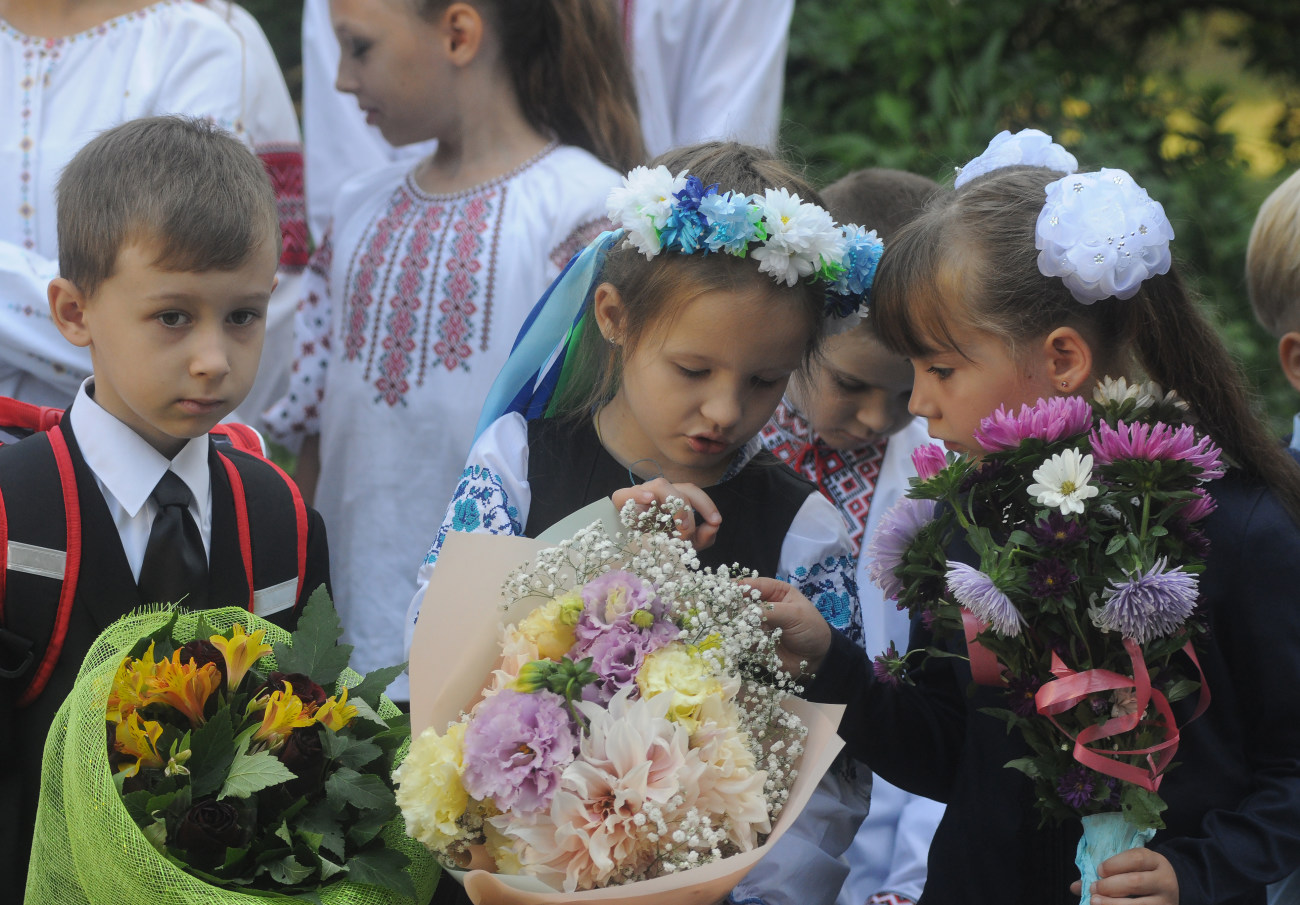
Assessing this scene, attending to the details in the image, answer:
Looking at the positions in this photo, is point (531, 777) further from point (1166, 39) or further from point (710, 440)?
point (1166, 39)

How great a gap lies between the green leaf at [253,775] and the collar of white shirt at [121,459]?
0.60 m

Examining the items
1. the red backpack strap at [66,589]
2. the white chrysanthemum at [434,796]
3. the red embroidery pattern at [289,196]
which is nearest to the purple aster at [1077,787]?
the white chrysanthemum at [434,796]

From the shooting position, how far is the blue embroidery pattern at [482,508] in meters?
2.24

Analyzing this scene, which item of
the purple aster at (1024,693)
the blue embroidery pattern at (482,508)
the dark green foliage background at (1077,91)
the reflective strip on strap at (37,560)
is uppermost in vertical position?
the reflective strip on strap at (37,560)

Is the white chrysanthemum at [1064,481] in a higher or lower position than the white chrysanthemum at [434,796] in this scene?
higher

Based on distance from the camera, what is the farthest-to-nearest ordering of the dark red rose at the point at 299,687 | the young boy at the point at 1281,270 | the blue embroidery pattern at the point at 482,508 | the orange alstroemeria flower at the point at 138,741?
1. the young boy at the point at 1281,270
2. the blue embroidery pattern at the point at 482,508
3. the dark red rose at the point at 299,687
4. the orange alstroemeria flower at the point at 138,741

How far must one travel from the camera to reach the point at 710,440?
7.28 feet

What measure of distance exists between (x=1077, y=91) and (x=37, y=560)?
5386mm

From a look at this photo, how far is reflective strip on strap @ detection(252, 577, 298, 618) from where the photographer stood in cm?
216

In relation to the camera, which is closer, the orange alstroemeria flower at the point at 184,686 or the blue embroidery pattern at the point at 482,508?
the orange alstroemeria flower at the point at 184,686

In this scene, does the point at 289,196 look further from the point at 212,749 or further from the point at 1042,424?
the point at 1042,424

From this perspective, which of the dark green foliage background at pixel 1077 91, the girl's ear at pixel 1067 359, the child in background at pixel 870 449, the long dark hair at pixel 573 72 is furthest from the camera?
the dark green foliage background at pixel 1077 91

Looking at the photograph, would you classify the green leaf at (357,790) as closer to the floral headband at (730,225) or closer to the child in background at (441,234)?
the floral headband at (730,225)

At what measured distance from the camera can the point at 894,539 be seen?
1953 millimetres
